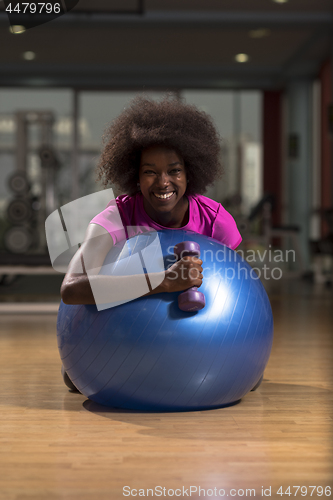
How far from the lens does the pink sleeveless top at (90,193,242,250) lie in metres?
1.91

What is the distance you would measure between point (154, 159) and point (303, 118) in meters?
6.70

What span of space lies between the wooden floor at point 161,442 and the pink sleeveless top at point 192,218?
1.95ft

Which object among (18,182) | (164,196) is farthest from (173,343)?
(18,182)

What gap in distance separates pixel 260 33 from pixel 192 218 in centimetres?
518

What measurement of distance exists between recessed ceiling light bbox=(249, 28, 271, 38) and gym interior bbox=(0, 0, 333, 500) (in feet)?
0.06

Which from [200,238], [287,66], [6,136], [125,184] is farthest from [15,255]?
[287,66]

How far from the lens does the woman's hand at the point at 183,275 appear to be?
1.66 meters

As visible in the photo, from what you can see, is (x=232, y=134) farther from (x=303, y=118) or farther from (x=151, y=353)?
(x=151, y=353)

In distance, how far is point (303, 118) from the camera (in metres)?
8.08

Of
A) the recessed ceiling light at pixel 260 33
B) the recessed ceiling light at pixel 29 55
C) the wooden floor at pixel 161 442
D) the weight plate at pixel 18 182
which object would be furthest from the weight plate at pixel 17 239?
the wooden floor at pixel 161 442

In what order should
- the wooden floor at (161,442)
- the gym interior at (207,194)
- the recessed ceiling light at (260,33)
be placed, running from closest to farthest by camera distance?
the wooden floor at (161,442) → the gym interior at (207,194) → the recessed ceiling light at (260,33)

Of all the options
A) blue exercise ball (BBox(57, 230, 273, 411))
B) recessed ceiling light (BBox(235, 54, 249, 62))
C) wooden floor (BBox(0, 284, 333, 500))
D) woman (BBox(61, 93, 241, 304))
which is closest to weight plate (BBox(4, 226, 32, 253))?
recessed ceiling light (BBox(235, 54, 249, 62))

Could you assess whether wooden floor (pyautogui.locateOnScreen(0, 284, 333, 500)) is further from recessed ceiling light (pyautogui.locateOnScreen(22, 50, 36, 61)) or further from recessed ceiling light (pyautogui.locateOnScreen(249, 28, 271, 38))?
recessed ceiling light (pyautogui.locateOnScreen(22, 50, 36, 61))

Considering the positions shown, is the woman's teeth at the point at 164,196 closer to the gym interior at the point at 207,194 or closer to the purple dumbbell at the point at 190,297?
the purple dumbbell at the point at 190,297
